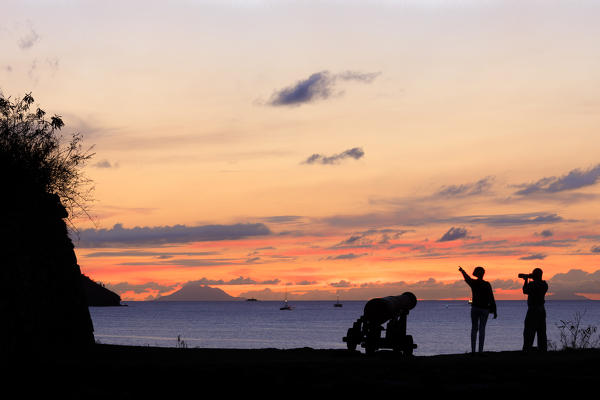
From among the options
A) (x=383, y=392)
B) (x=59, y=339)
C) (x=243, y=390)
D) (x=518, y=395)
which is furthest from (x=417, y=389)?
(x=59, y=339)

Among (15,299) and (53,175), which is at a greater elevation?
(53,175)

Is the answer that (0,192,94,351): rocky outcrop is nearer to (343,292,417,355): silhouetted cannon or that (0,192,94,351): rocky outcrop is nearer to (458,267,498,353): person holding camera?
(343,292,417,355): silhouetted cannon

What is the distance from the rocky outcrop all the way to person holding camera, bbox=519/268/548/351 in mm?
12072

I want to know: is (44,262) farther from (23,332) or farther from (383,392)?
(383,392)

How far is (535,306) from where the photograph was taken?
2048cm

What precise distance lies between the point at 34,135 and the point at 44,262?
423 cm

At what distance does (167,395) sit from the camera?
9992 millimetres

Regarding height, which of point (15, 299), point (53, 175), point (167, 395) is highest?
point (53, 175)

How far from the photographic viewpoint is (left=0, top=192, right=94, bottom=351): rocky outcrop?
1764cm

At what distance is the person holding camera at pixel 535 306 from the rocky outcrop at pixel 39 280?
12072mm

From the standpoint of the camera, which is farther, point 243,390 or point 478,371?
point 478,371

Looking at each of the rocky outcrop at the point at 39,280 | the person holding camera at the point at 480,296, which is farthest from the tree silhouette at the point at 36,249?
the person holding camera at the point at 480,296

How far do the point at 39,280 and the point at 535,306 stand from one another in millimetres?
12576

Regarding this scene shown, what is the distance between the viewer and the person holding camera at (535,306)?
2041 cm
